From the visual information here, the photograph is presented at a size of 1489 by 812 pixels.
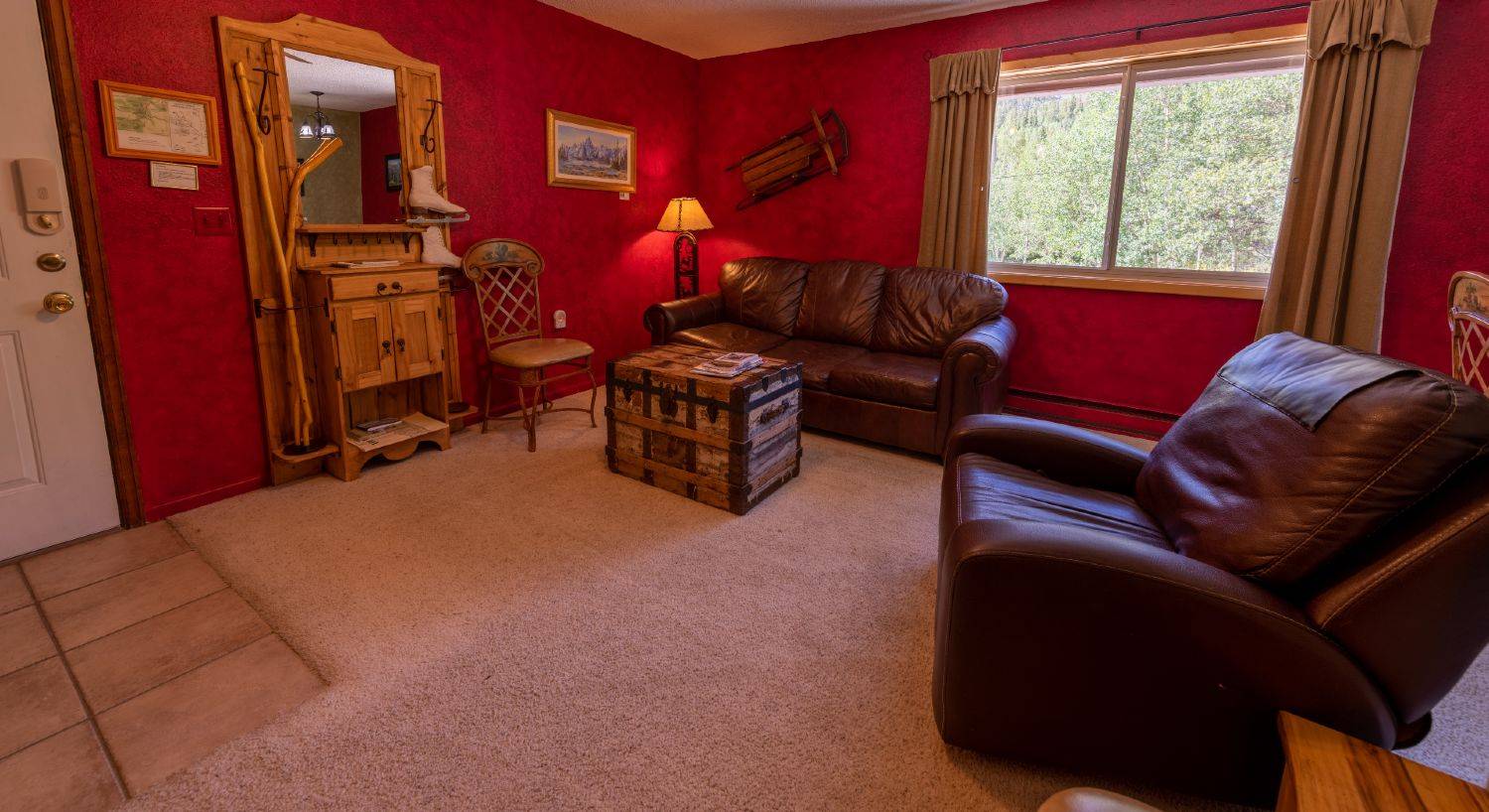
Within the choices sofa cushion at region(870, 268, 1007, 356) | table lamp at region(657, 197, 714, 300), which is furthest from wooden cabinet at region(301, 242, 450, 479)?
sofa cushion at region(870, 268, 1007, 356)

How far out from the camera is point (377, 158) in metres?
3.33

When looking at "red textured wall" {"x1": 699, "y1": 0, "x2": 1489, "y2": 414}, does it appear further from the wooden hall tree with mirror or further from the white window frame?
the wooden hall tree with mirror

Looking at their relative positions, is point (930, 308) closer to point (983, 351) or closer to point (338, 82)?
point (983, 351)

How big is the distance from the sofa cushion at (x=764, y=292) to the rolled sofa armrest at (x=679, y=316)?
14cm

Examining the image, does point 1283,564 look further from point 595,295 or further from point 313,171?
point 595,295

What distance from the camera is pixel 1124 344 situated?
394 centimetres

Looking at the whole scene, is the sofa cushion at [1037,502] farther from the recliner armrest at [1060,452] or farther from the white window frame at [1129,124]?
the white window frame at [1129,124]

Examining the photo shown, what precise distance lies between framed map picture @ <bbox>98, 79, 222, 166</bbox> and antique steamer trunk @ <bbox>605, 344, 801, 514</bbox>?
1824mm

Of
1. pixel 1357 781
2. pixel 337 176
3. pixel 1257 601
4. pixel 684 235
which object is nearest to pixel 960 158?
pixel 684 235

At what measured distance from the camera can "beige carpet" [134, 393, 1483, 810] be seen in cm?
150

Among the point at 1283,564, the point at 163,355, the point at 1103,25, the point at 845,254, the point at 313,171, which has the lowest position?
the point at 1283,564

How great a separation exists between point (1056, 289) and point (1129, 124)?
3.14ft

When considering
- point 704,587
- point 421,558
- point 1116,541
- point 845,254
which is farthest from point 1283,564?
point 845,254

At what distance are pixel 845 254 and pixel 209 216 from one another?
359cm
